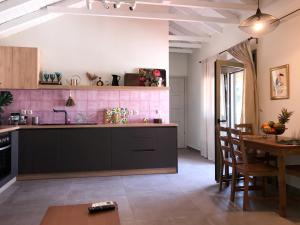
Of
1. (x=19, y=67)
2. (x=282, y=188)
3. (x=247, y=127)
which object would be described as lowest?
(x=282, y=188)

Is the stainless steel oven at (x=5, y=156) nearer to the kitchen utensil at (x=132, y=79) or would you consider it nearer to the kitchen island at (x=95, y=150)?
the kitchen island at (x=95, y=150)

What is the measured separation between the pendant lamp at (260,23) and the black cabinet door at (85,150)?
270cm

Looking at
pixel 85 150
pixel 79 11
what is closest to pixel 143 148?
pixel 85 150

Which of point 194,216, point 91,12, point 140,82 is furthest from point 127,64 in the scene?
point 194,216

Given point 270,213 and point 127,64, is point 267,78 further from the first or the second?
point 127,64

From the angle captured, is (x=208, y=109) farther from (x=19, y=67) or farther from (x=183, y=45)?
→ (x=19, y=67)

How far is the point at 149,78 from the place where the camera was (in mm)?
5043

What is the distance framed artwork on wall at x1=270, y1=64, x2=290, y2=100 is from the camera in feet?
12.0

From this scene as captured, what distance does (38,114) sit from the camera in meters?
4.86

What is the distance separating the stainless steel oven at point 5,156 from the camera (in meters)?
3.62

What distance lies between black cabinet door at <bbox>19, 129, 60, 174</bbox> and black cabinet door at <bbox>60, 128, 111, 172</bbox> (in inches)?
5.0

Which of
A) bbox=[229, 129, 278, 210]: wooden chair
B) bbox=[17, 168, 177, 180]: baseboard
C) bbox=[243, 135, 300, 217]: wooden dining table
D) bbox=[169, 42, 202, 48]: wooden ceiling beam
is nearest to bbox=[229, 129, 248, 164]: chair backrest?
bbox=[229, 129, 278, 210]: wooden chair

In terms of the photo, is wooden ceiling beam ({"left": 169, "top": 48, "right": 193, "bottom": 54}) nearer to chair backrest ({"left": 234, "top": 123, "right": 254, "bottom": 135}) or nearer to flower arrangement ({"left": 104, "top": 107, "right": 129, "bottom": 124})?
flower arrangement ({"left": 104, "top": 107, "right": 129, "bottom": 124})

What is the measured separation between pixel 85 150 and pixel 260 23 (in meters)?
3.22
